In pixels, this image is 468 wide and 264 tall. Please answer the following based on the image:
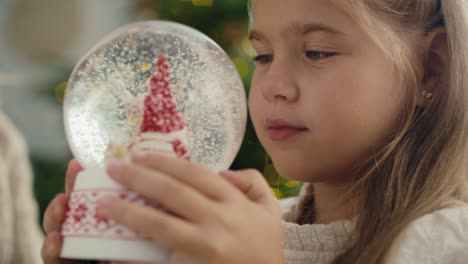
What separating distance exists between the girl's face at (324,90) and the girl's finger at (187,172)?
0.33 meters

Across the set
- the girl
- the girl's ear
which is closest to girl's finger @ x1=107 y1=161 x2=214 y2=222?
the girl

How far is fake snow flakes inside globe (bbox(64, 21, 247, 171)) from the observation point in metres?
0.62

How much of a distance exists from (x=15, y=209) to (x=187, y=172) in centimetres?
84

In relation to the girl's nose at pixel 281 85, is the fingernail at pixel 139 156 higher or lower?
higher

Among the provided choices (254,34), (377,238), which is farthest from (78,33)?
(377,238)

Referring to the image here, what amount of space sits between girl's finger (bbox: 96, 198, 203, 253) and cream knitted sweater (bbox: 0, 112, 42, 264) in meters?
0.78

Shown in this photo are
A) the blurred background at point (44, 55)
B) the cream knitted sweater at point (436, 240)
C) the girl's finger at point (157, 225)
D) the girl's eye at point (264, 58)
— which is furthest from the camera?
the blurred background at point (44, 55)

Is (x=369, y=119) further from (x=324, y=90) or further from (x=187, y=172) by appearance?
(x=187, y=172)

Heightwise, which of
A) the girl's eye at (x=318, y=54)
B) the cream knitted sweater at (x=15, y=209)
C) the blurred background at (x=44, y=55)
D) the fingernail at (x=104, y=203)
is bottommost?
the blurred background at (x=44, y=55)

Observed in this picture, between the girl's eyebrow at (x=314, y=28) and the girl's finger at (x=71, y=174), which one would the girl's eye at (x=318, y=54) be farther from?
the girl's finger at (x=71, y=174)

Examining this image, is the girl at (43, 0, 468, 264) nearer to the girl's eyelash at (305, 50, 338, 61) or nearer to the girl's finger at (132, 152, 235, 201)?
the girl's eyelash at (305, 50, 338, 61)

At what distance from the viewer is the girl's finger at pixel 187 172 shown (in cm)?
52

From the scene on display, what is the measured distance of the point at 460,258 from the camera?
0.76m

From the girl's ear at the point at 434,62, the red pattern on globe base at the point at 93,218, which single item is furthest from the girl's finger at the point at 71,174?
the girl's ear at the point at 434,62
